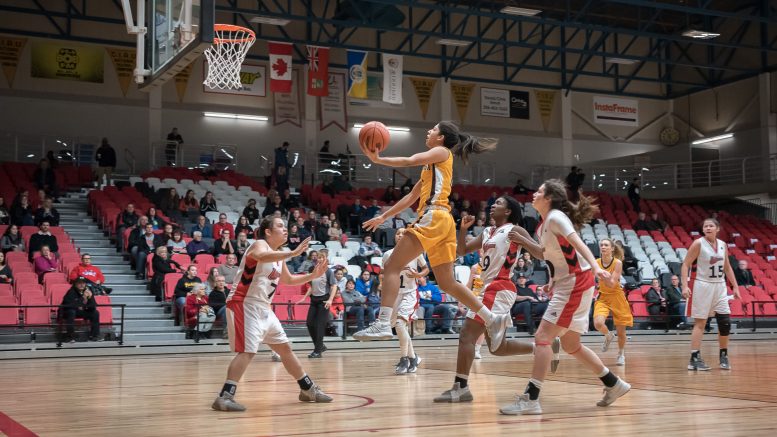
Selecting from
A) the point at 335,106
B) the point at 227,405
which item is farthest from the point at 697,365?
the point at 335,106

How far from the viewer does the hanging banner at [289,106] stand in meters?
28.8

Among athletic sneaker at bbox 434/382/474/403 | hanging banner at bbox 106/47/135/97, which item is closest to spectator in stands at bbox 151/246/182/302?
athletic sneaker at bbox 434/382/474/403

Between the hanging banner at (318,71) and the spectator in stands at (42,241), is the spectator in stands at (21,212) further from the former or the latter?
the hanging banner at (318,71)

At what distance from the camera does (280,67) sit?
25.1 metres

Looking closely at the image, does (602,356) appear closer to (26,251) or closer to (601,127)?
(26,251)

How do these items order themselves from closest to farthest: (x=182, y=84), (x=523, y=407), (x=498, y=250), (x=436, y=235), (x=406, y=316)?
1. (x=523, y=407)
2. (x=436, y=235)
3. (x=498, y=250)
4. (x=406, y=316)
5. (x=182, y=84)

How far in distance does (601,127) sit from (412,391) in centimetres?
2780

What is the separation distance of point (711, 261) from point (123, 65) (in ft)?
69.7

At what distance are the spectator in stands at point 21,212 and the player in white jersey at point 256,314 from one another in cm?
1224

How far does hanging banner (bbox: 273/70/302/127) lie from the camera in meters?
28.8

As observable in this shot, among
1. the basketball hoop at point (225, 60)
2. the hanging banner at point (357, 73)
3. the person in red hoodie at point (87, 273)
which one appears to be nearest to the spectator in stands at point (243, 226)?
the person in red hoodie at point (87, 273)

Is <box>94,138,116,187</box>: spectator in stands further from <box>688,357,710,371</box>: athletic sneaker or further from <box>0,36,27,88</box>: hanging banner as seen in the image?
<box>688,357,710,371</box>: athletic sneaker

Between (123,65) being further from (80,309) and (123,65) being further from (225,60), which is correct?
(80,309)

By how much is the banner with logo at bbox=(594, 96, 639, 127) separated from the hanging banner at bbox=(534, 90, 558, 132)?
194 centimetres
